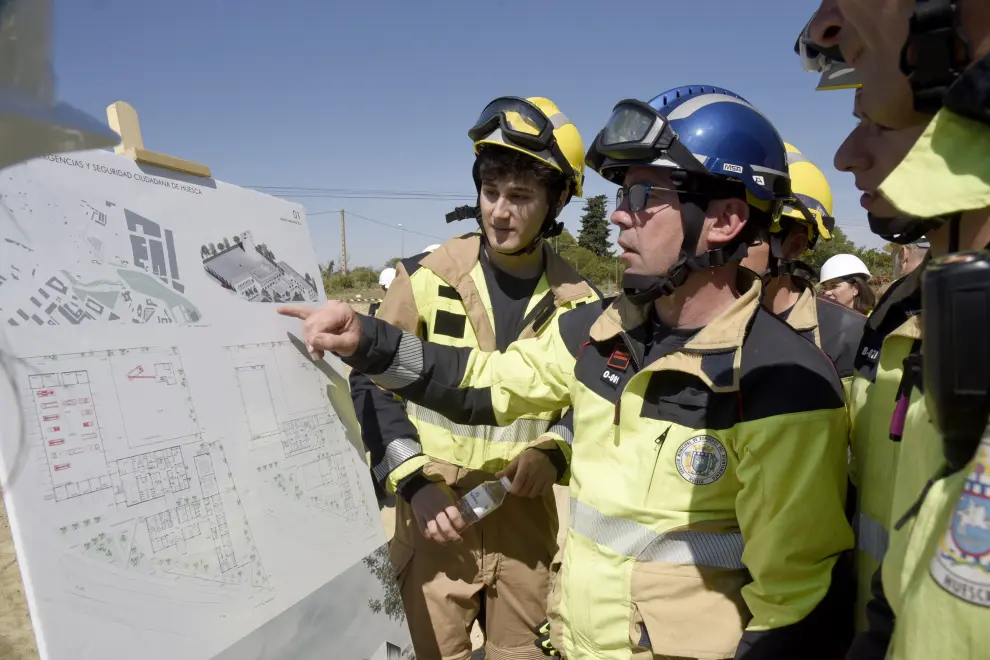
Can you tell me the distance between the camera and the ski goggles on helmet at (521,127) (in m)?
2.88

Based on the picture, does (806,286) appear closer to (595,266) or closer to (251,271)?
(251,271)

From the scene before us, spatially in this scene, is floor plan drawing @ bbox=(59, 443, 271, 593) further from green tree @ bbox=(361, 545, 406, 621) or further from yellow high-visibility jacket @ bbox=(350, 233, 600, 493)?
yellow high-visibility jacket @ bbox=(350, 233, 600, 493)

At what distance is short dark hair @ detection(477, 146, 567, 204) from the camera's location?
2908 mm

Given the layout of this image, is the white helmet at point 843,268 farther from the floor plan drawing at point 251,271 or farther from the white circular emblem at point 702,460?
the floor plan drawing at point 251,271

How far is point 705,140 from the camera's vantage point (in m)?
2.04

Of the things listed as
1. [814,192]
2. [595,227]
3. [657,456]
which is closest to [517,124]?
[657,456]

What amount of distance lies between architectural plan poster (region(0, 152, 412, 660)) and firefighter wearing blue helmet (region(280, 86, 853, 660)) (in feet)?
1.00

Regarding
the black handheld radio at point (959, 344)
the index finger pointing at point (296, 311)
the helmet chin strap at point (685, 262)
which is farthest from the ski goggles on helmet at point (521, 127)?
the black handheld radio at point (959, 344)

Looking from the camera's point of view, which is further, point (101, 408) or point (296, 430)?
point (296, 430)

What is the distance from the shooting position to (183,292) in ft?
6.18

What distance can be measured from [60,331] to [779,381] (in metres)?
1.83

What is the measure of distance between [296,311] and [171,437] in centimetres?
65

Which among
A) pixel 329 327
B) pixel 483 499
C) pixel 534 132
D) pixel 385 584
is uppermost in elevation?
pixel 534 132

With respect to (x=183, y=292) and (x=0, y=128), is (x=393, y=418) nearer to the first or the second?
(x=183, y=292)
